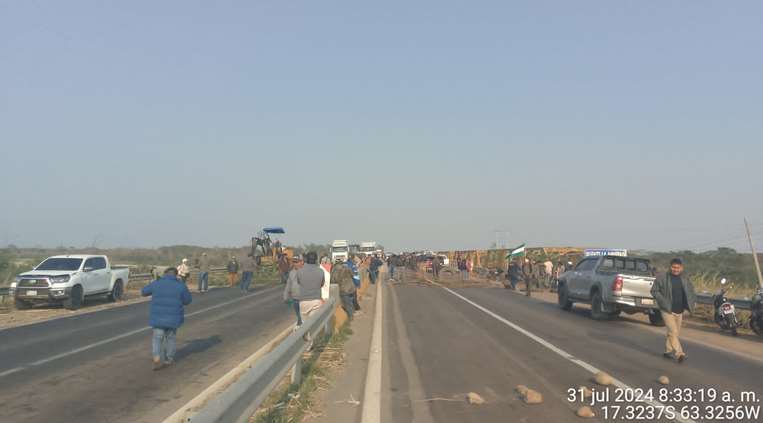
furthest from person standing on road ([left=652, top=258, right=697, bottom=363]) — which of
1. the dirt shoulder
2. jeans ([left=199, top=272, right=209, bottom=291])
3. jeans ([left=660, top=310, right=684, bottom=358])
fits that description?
jeans ([left=199, top=272, right=209, bottom=291])

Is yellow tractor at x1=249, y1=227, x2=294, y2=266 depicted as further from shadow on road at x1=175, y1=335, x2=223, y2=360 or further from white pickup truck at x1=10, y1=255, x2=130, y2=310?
shadow on road at x1=175, y1=335, x2=223, y2=360

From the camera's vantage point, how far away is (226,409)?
4.41 metres

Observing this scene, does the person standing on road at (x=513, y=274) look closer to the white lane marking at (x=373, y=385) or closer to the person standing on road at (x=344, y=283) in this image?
the person standing on road at (x=344, y=283)

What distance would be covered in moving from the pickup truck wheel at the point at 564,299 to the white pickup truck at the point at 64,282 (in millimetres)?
17329

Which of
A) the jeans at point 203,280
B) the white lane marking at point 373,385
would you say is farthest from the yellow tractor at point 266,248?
the white lane marking at point 373,385

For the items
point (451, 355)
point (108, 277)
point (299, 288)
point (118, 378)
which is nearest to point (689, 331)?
point (451, 355)

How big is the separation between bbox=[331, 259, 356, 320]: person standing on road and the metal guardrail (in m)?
6.80

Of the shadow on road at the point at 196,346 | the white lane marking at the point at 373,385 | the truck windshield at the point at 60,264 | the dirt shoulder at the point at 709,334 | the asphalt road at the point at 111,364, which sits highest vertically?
the truck windshield at the point at 60,264

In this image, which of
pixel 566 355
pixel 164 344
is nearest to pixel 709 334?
pixel 566 355

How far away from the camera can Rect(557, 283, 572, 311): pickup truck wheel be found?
21.5 metres

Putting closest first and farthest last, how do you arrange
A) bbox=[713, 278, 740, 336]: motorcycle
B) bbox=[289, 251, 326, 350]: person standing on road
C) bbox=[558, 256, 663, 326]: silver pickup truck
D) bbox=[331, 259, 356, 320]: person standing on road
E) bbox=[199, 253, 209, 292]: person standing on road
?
bbox=[289, 251, 326, 350]: person standing on road
bbox=[713, 278, 740, 336]: motorcycle
bbox=[331, 259, 356, 320]: person standing on road
bbox=[558, 256, 663, 326]: silver pickup truck
bbox=[199, 253, 209, 292]: person standing on road

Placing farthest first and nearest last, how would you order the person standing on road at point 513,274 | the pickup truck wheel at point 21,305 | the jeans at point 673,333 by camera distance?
1. the person standing on road at point 513,274
2. the pickup truck wheel at point 21,305
3. the jeans at point 673,333

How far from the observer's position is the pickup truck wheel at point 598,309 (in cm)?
1834

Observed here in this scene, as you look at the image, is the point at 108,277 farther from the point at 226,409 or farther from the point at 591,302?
the point at 226,409
